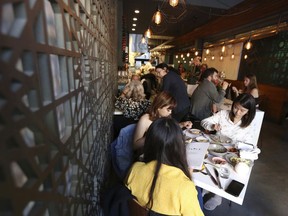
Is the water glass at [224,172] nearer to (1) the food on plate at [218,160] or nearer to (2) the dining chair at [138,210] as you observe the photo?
(1) the food on plate at [218,160]

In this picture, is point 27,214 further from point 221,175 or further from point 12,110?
point 221,175

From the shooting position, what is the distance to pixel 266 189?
2477mm

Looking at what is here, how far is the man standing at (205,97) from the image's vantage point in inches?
129

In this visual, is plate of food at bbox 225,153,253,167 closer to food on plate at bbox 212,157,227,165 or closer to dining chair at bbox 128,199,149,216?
food on plate at bbox 212,157,227,165

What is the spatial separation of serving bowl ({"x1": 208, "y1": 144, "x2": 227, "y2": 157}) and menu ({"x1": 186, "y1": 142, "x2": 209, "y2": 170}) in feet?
0.45

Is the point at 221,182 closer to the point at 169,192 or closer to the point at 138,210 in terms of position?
the point at 169,192

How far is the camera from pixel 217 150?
5.82 feet

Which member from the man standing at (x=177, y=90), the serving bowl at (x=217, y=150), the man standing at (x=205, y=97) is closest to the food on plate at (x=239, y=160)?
the serving bowl at (x=217, y=150)

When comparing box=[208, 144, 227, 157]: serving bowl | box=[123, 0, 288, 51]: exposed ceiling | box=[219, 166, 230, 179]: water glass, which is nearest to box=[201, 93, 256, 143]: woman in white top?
box=[208, 144, 227, 157]: serving bowl

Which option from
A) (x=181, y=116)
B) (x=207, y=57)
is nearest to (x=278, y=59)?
(x=181, y=116)

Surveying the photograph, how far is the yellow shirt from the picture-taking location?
99cm

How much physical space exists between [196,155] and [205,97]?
199cm

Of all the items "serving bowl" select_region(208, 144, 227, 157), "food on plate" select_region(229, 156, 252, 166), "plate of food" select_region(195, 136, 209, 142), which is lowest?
"plate of food" select_region(195, 136, 209, 142)

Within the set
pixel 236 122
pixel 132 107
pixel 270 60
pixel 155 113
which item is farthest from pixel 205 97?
pixel 270 60
